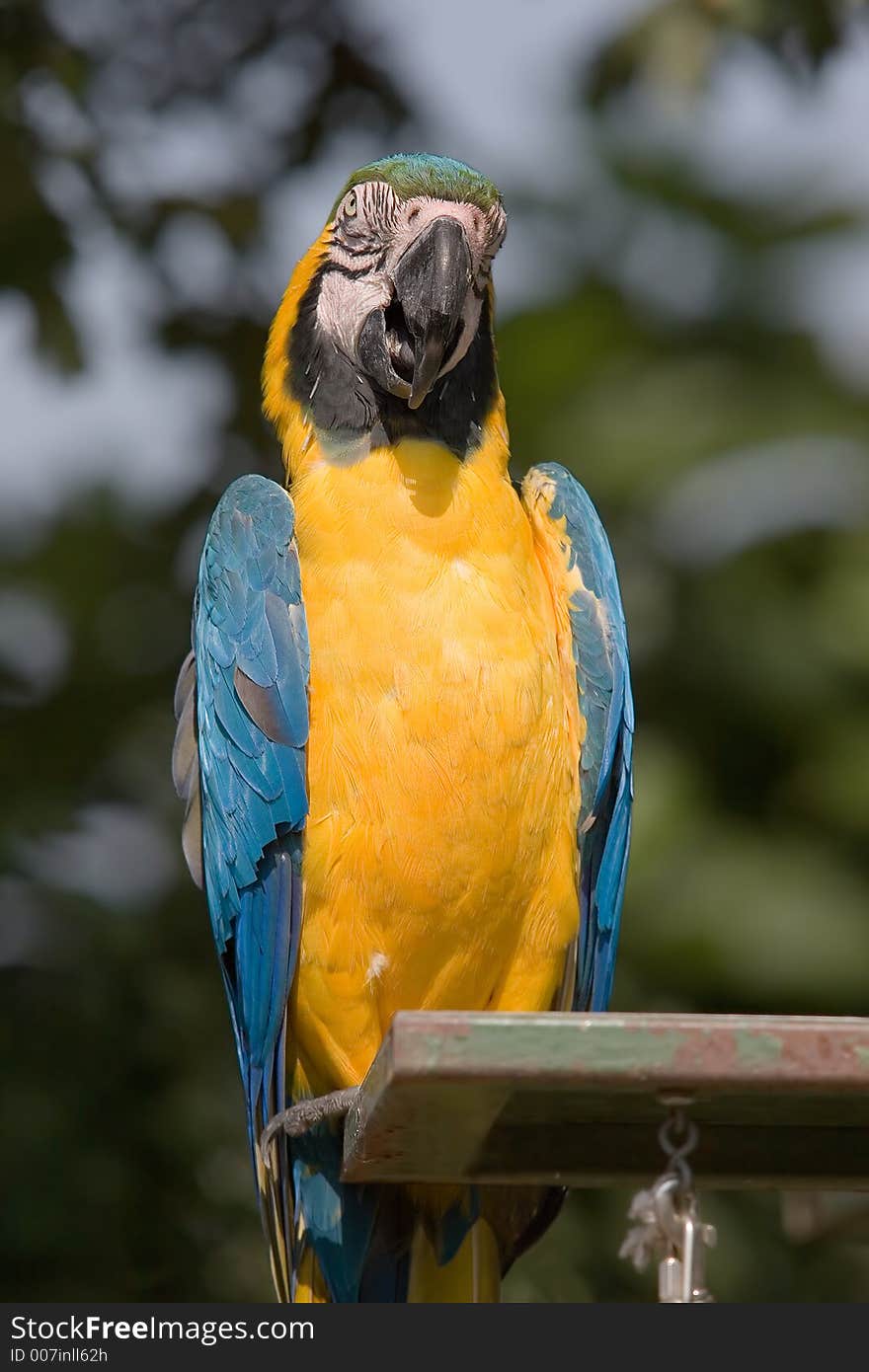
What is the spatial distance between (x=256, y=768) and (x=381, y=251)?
98cm

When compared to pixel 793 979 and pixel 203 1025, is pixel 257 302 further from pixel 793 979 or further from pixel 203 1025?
pixel 793 979

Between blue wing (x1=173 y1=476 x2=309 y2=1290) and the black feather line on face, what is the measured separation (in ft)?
0.59

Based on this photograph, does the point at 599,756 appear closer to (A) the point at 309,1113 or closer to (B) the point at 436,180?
(A) the point at 309,1113

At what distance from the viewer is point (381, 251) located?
3135mm

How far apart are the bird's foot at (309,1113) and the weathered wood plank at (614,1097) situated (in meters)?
0.54

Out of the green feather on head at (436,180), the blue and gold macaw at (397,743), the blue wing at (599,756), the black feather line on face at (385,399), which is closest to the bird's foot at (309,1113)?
the blue and gold macaw at (397,743)

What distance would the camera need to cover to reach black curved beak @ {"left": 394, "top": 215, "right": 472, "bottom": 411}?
291 centimetres

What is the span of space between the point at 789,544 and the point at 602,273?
4.00ft

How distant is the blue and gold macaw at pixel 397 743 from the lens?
9.34ft

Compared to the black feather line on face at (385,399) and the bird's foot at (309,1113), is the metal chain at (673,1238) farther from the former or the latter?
the black feather line on face at (385,399)

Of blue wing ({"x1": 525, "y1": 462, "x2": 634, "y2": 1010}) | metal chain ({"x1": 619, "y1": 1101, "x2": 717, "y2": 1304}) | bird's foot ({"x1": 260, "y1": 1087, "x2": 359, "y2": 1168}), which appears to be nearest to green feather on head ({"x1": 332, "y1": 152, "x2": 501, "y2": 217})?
blue wing ({"x1": 525, "y1": 462, "x2": 634, "y2": 1010})

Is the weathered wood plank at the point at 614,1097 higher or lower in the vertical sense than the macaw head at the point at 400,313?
lower

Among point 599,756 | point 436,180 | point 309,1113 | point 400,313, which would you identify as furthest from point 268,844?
point 436,180

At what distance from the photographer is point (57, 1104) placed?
4.14m
